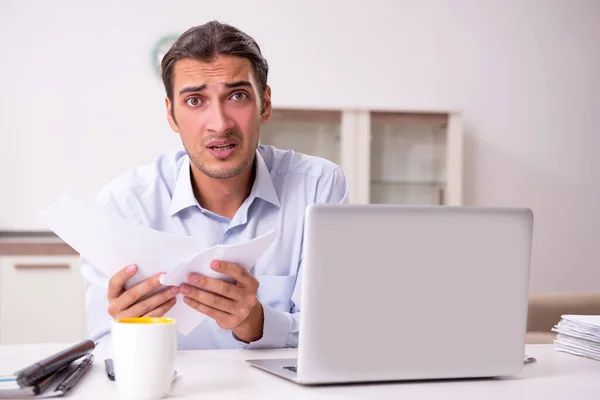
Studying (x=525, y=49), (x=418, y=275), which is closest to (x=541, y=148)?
(x=525, y=49)

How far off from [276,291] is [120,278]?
2.21 feet

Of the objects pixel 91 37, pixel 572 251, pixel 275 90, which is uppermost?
pixel 91 37

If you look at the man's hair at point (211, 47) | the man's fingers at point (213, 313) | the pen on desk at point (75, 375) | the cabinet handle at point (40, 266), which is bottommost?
the cabinet handle at point (40, 266)

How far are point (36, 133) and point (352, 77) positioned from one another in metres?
1.90

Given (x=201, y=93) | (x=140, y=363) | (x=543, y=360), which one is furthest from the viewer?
(x=201, y=93)

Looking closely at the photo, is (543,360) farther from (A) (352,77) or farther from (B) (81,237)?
(A) (352,77)

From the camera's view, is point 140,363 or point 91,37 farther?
point 91,37

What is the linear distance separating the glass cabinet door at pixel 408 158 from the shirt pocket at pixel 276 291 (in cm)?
231

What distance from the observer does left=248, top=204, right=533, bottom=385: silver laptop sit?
1.06 metres

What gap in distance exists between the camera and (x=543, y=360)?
1.39 metres

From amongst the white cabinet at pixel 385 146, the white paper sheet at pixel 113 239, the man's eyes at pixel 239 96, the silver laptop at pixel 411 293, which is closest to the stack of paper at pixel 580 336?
the silver laptop at pixel 411 293

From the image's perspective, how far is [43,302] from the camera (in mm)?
3707

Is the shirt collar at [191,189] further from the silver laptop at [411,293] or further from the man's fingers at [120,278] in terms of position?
the silver laptop at [411,293]

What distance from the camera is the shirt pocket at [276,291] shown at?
1916 mm
